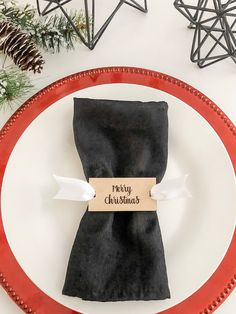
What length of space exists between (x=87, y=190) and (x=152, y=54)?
239mm

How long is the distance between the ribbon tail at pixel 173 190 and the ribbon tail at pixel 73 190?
0.09m

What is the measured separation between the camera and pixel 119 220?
695 millimetres

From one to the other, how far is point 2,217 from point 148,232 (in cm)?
19

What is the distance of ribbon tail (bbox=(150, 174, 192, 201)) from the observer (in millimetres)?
683

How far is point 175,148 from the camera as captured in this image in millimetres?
731

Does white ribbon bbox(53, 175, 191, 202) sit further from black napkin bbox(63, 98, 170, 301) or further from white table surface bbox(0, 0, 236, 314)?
white table surface bbox(0, 0, 236, 314)

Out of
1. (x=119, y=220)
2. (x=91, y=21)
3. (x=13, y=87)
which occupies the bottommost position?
(x=119, y=220)

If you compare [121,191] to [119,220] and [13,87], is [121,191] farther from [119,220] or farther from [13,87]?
[13,87]

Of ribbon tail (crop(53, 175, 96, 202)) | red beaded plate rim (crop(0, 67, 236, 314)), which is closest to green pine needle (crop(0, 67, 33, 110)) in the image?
red beaded plate rim (crop(0, 67, 236, 314))

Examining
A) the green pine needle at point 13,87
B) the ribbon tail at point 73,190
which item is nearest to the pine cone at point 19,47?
the green pine needle at point 13,87

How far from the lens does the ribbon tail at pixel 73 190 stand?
0.68 metres

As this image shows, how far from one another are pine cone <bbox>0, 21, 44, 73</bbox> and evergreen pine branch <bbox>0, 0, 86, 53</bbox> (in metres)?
0.02

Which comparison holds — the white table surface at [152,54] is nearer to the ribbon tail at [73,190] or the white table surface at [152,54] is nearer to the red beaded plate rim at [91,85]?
the red beaded plate rim at [91,85]

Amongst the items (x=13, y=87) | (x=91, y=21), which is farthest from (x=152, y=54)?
(x=13, y=87)
